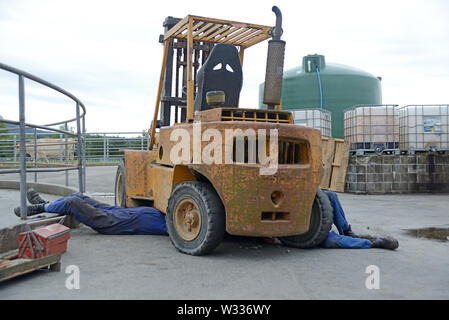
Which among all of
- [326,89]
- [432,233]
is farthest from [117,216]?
[326,89]

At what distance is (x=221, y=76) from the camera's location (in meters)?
5.62

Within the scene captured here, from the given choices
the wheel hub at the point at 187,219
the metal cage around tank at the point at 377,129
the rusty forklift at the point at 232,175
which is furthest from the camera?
the metal cage around tank at the point at 377,129

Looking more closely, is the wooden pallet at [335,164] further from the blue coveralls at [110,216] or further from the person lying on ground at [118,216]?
the blue coveralls at [110,216]

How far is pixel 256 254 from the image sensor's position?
4727 millimetres

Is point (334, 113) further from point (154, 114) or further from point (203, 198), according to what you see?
point (203, 198)

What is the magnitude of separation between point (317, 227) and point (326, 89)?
17246 millimetres

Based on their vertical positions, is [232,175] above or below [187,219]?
above

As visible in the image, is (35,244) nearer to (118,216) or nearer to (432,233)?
(118,216)

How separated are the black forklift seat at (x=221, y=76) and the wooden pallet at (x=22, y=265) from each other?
2.61 metres

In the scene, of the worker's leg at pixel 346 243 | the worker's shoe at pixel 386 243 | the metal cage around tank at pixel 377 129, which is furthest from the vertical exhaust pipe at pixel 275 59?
the metal cage around tank at pixel 377 129

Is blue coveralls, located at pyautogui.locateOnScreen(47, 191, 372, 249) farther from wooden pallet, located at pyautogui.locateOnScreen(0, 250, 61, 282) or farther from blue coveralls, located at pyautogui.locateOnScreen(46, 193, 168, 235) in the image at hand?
wooden pallet, located at pyautogui.locateOnScreen(0, 250, 61, 282)

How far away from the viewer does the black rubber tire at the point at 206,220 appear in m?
4.45

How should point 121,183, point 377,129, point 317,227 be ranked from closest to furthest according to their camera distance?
point 317,227, point 121,183, point 377,129
